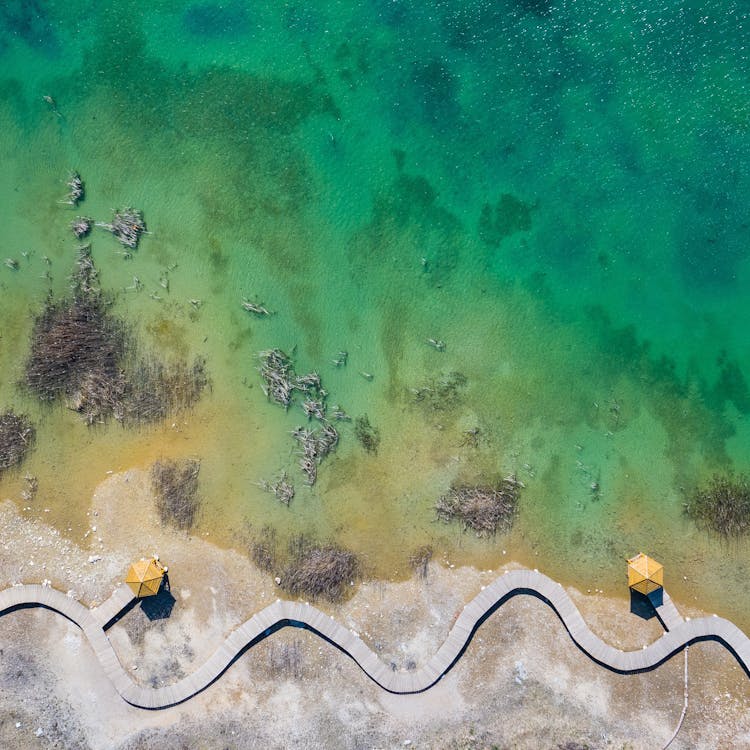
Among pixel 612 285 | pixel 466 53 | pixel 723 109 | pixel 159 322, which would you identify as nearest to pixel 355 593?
pixel 159 322

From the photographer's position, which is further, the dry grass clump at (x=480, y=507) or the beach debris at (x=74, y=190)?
the beach debris at (x=74, y=190)

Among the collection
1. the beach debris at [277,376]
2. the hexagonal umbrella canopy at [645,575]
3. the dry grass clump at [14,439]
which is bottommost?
the hexagonal umbrella canopy at [645,575]

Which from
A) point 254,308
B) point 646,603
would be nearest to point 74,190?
point 254,308

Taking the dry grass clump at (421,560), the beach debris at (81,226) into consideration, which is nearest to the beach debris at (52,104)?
the beach debris at (81,226)

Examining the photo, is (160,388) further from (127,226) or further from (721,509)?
(721,509)

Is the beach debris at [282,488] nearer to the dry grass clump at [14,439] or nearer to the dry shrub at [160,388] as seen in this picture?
the dry shrub at [160,388]

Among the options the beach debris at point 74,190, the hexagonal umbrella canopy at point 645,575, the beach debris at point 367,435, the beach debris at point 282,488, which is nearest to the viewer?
the hexagonal umbrella canopy at point 645,575
